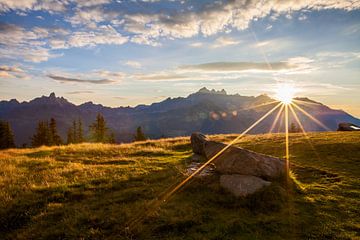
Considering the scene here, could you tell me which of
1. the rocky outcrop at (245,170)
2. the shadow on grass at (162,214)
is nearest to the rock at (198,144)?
the rocky outcrop at (245,170)

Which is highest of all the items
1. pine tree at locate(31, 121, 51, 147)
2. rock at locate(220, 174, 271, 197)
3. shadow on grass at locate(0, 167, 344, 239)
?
rock at locate(220, 174, 271, 197)

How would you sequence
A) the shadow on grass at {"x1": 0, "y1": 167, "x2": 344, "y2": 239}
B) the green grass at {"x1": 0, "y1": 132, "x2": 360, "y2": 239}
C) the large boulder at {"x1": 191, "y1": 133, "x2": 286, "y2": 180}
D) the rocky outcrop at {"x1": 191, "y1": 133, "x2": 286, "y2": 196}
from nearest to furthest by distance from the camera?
the shadow on grass at {"x1": 0, "y1": 167, "x2": 344, "y2": 239}
the green grass at {"x1": 0, "y1": 132, "x2": 360, "y2": 239}
the rocky outcrop at {"x1": 191, "y1": 133, "x2": 286, "y2": 196}
the large boulder at {"x1": 191, "y1": 133, "x2": 286, "y2": 180}

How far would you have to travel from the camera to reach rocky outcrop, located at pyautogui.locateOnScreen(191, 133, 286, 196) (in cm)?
1518

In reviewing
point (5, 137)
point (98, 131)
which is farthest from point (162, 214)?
point (5, 137)

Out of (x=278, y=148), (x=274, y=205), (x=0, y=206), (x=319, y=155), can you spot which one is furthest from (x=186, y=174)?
(x=278, y=148)

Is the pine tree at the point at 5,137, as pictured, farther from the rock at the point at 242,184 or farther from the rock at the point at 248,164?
the rock at the point at 242,184

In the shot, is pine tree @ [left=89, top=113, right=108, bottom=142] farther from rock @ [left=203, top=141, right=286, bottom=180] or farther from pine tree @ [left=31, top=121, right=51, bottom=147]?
rock @ [left=203, top=141, right=286, bottom=180]

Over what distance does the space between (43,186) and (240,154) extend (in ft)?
40.6

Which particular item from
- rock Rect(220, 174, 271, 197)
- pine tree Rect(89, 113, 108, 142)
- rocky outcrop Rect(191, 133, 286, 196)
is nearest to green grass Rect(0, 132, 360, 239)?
rock Rect(220, 174, 271, 197)

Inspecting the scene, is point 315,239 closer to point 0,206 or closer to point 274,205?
point 274,205

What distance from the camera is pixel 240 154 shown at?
57.7 ft

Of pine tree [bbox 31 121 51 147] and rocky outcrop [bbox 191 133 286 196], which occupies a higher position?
rocky outcrop [bbox 191 133 286 196]

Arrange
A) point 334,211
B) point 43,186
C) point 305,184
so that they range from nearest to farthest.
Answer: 1. point 334,211
2. point 43,186
3. point 305,184

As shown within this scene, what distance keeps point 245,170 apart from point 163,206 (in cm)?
573
